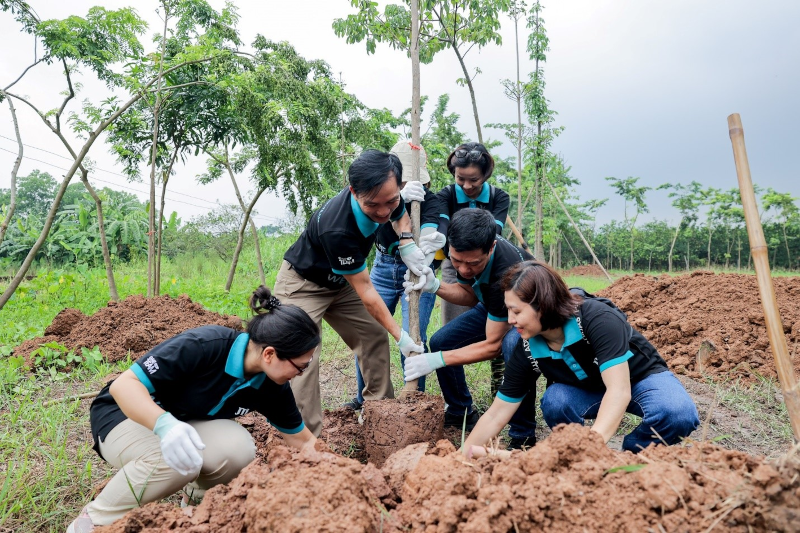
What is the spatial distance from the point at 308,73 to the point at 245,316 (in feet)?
12.7

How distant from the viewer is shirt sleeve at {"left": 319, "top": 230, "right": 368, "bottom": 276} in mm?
2570

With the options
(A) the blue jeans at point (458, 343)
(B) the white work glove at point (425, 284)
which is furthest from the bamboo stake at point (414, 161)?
(A) the blue jeans at point (458, 343)

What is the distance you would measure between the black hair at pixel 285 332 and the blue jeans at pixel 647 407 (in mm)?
1219

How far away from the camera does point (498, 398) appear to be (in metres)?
2.30

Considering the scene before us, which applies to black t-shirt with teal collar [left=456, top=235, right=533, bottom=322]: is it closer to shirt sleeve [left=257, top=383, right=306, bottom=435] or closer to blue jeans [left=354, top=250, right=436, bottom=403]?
blue jeans [left=354, top=250, right=436, bottom=403]

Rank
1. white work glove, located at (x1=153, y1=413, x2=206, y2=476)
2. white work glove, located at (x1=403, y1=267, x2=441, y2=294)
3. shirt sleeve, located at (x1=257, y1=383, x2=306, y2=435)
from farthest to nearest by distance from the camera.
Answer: white work glove, located at (x1=403, y1=267, x2=441, y2=294) < shirt sleeve, located at (x1=257, y1=383, x2=306, y2=435) < white work glove, located at (x1=153, y1=413, x2=206, y2=476)

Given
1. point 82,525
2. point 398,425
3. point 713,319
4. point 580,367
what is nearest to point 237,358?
point 82,525

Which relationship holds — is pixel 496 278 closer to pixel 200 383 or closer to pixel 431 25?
pixel 200 383

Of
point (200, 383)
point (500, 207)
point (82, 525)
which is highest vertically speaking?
point (500, 207)

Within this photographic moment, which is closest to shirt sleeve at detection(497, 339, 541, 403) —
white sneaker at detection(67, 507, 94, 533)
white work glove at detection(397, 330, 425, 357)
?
white work glove at detection(397, 330, 425, 357)

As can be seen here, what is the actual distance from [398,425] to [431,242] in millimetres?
1140

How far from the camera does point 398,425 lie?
2.54 meters

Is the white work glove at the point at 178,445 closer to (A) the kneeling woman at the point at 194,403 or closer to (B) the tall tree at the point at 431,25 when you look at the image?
(A) the kneeling woman at the point at 194,403

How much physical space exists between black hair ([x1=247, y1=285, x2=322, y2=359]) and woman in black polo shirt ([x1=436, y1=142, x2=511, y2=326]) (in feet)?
5.06
